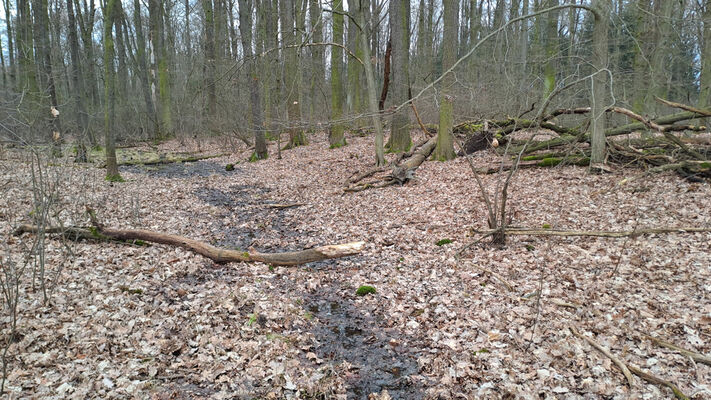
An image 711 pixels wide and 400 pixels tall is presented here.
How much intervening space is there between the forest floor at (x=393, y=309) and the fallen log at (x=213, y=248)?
A: 0.15 meters

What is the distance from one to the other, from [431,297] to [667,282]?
8.90ft

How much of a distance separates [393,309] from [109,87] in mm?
9904

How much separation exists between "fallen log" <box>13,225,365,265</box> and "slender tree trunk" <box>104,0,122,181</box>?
16.9ft

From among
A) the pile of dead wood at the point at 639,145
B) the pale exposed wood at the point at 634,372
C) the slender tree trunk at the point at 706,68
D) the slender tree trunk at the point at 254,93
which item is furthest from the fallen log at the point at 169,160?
the slender tree trunk at the point at 706,68

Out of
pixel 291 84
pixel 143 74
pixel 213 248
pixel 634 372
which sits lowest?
pixel 634 372

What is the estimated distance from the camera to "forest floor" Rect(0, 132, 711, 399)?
3.65m

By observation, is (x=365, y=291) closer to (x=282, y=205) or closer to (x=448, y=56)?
(x=282, y=205)

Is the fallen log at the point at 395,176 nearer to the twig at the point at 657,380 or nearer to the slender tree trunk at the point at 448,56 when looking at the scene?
the slender tree trunk at the point at 448,56

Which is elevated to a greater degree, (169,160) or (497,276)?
(169,160)

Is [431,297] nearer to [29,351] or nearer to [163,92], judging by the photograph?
[29,351]

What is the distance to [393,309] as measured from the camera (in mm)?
5062

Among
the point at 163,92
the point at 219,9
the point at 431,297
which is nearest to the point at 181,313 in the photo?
the point at 431,297

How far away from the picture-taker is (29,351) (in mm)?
3816

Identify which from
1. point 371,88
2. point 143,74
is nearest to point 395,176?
point 371,88
